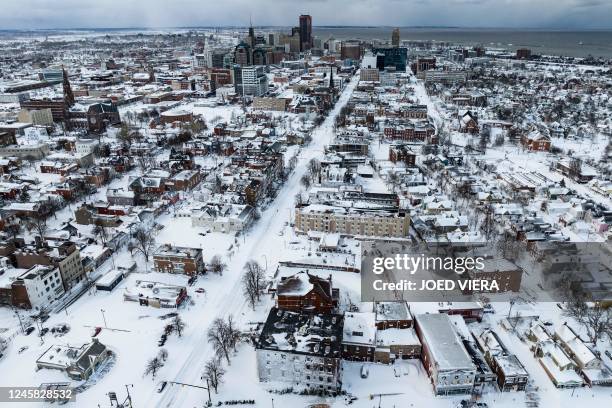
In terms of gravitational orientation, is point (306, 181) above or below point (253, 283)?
above

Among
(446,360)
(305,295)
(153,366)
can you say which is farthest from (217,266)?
(446,360)

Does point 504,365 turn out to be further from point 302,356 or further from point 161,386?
point 161,386

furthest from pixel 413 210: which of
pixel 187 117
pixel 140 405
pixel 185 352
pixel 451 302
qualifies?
pixel 187 117

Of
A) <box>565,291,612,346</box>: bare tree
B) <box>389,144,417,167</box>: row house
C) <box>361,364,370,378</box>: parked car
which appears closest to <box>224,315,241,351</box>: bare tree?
<box>361,364,370,378</box>: parked car

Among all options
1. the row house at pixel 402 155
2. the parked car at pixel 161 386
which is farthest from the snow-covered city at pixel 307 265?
the row house at pixel 402 155

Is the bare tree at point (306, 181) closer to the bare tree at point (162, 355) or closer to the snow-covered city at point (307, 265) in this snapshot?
the snow-covered city at point (307, 265)

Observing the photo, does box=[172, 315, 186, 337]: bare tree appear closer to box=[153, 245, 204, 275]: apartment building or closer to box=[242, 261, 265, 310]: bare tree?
box=[242, 261, 265, 310]: bare tree

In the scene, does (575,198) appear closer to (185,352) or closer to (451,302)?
(451,302)
